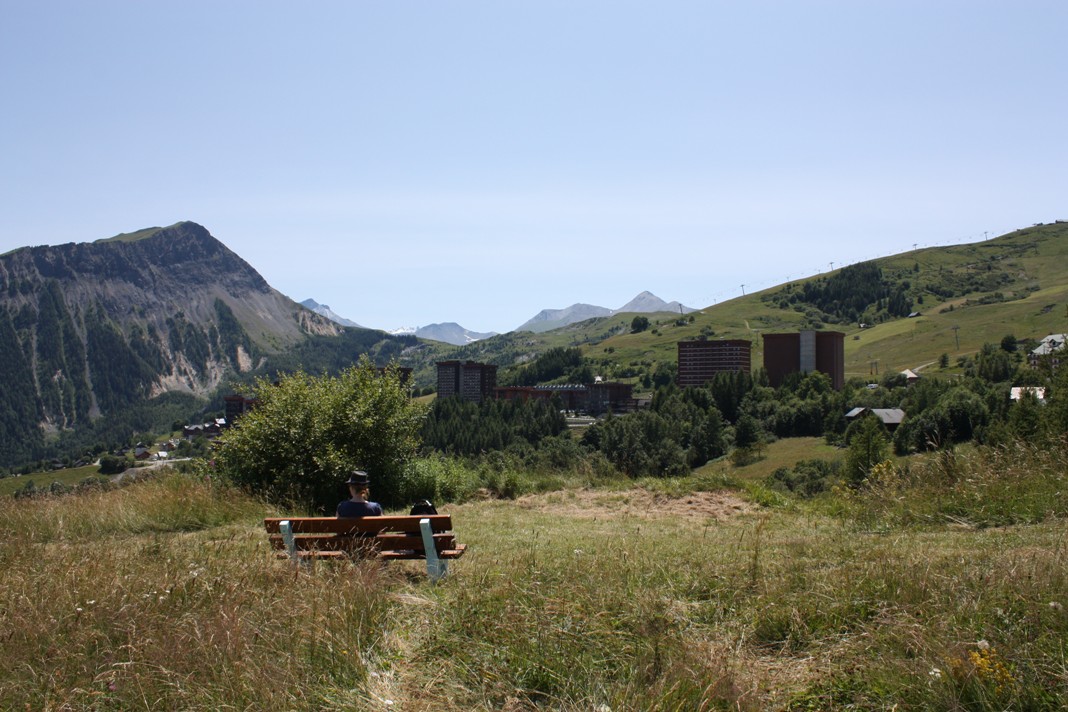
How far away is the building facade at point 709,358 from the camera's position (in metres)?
147

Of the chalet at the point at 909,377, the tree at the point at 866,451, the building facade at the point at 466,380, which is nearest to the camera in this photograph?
the tree at the point at 866,451

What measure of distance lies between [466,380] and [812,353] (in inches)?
2701

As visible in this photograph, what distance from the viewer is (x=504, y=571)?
22.8 ft

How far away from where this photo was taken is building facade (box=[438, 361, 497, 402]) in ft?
538

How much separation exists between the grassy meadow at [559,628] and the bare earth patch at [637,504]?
5.12 m

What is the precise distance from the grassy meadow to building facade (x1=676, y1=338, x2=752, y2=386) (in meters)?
142

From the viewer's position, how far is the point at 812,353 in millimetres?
139375

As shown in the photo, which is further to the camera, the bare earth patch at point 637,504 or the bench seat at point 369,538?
the bare earth patch at point 637,504

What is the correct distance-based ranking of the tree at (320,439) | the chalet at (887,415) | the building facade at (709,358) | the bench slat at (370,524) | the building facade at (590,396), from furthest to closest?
the building facade at (590,396), the building facade at (709,358), the chalet at (887,415), the tree at (320,439), the bench slat at (370,524)

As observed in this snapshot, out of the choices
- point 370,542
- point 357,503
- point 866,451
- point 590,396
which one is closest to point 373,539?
point 370,542

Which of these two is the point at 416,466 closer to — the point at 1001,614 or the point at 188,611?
the point at 188,611

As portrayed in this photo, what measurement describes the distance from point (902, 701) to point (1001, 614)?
1090 millimetres

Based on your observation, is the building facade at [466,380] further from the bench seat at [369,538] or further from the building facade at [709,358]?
the bench seat at [369,538]

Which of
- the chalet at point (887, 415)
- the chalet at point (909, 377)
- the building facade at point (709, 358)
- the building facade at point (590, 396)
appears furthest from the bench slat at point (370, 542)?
the building facade at point (709, 358)
